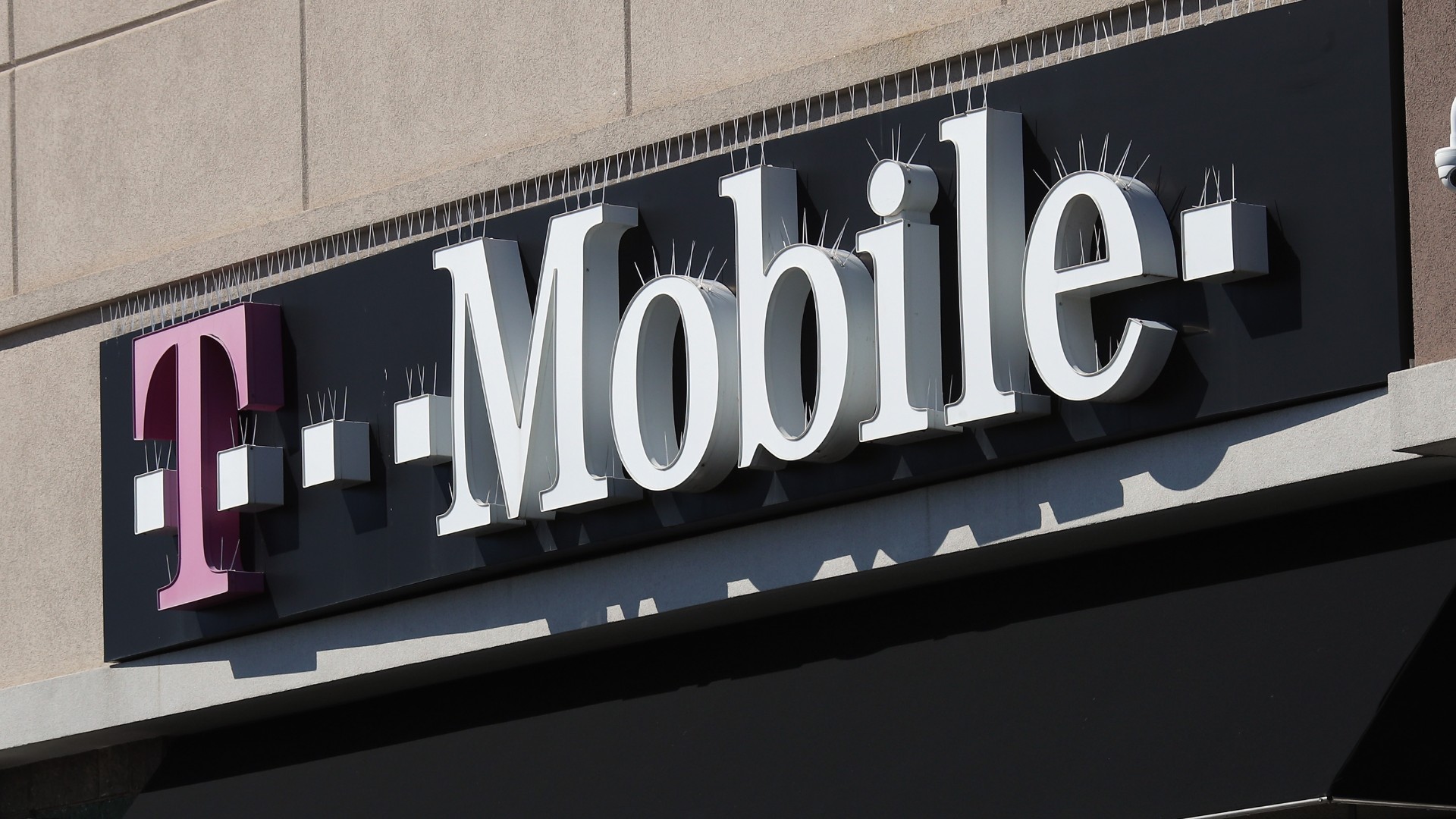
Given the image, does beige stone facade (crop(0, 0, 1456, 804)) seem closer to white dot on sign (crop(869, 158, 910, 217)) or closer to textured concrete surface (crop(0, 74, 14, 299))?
textured concrete surface (crop(0, 74, 14, 299))

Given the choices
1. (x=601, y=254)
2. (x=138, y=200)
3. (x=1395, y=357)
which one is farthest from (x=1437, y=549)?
(x=138, y=200)

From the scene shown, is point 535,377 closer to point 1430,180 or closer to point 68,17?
point 1430,180

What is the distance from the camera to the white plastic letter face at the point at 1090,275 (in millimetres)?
8133

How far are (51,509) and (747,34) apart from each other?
464 centimetres

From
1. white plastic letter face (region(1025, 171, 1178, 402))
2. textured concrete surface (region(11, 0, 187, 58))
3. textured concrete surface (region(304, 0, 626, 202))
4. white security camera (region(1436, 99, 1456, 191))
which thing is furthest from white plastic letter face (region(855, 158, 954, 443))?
textured concrete surface (region(11, 0, 187, 58))

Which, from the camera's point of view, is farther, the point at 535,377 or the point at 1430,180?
the point at 535,377

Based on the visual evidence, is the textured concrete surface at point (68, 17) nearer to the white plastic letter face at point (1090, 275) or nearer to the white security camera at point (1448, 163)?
the white plastic letter face at point (1090, 275)

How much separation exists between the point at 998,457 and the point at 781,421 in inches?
34.8

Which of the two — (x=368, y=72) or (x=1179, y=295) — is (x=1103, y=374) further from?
(x=368, y=72)

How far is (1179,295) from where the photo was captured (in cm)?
820

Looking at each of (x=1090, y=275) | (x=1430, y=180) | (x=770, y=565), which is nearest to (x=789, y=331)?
(x=770, y=565)

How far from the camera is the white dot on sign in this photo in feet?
29.0

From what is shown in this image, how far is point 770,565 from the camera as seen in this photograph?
30.6ft

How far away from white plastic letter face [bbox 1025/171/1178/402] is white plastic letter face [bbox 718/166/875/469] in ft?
2.38
